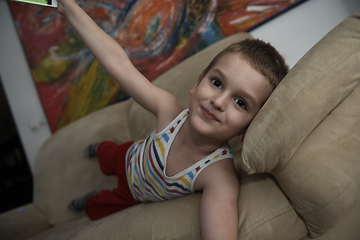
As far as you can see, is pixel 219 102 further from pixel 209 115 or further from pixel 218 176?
pixel 218 176

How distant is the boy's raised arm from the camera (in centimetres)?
100

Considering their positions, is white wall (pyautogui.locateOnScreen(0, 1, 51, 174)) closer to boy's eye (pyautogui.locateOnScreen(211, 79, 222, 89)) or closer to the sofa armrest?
the sofa armrest

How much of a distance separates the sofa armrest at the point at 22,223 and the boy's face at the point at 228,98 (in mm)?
1250

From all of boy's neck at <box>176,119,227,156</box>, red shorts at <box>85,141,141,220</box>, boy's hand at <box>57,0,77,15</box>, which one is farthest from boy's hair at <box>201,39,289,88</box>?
red shorts at <box>85,141,141,220</box>

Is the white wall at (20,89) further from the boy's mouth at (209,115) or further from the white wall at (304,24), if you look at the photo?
the white wall at (304,24)

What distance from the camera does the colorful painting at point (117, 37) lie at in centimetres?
171

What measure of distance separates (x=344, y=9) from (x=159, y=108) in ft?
4.21

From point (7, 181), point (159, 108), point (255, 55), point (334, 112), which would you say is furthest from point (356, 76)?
point (7, 181)

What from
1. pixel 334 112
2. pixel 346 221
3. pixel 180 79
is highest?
pixel 180 79

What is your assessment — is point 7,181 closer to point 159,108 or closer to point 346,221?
point 159,108

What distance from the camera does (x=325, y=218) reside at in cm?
73

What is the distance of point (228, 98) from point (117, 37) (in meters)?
1.43

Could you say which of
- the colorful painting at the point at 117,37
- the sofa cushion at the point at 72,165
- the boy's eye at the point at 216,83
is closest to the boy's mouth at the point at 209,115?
the boy's eye at the point at 216,83

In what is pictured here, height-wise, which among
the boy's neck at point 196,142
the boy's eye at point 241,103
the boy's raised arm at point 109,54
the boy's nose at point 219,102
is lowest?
the boy's neck at point 196,142
